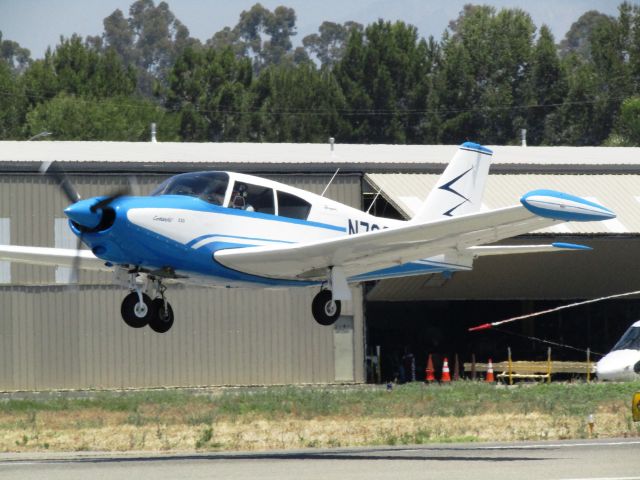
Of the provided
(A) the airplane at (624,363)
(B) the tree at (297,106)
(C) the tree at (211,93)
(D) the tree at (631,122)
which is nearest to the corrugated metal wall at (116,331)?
(A) the airplane at (624,363)

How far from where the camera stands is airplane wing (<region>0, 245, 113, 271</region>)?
24.8 meters

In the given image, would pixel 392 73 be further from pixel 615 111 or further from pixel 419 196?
pixel 419 196

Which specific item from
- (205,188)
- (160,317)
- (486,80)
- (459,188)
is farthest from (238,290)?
(486,80)

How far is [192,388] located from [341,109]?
65775mm

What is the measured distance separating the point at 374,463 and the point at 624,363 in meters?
15.8

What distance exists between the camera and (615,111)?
10644 cm

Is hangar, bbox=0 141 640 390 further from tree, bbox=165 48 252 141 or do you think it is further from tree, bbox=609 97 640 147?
tree, bbox=165 48 252 141

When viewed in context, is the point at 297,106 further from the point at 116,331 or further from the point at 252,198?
the point at 252,198

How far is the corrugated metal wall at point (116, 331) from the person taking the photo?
1510 inches

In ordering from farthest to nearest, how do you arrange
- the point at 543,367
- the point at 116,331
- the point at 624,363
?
the point at 543,367
the point at 116,331
the point at 624,363

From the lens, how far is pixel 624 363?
33.7m

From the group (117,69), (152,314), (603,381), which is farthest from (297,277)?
(117,69)

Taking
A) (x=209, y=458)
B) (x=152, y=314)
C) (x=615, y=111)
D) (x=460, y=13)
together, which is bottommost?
(x=209, y=458)

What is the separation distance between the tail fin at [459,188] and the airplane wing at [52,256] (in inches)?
266
